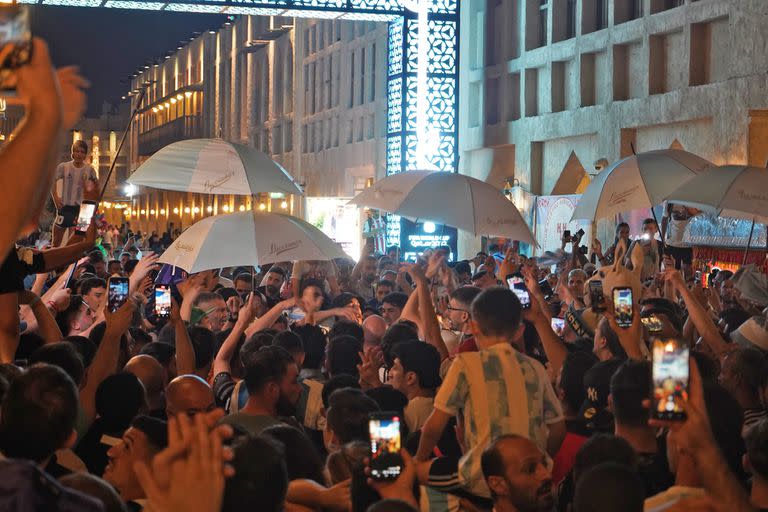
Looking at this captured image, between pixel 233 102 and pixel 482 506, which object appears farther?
pixel 233 102

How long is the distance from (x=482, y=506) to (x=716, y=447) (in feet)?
4.83

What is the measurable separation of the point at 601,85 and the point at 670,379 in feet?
87.9

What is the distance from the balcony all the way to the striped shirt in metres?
74.9

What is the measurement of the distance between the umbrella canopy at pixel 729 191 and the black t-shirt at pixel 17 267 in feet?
22.5

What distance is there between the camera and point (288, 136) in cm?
5794

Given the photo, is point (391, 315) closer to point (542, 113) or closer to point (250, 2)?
point (250, 2)

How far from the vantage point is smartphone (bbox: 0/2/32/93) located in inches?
102

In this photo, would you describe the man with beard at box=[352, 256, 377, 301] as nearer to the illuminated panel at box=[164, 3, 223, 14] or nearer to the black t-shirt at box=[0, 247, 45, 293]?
the black t-shirt at box=[0, 247, 45, 293]

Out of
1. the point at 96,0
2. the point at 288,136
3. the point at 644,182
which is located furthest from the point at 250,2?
the point at 288,136

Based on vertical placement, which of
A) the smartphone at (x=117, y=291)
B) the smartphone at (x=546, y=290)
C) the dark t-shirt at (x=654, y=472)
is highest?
the smartphone at (x=117, y=291)

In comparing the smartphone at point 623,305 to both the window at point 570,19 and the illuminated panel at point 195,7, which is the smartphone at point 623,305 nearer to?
the illuminated panel at point 195,7

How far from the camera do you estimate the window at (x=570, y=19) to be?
104ft

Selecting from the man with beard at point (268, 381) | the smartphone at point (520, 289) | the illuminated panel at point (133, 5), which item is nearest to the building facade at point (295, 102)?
the illuminated panel at point (133, 5)

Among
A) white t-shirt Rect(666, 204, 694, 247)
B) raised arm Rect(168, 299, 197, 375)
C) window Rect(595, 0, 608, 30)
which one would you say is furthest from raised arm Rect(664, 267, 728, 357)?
window Rect(595, 0, 608, 30)
